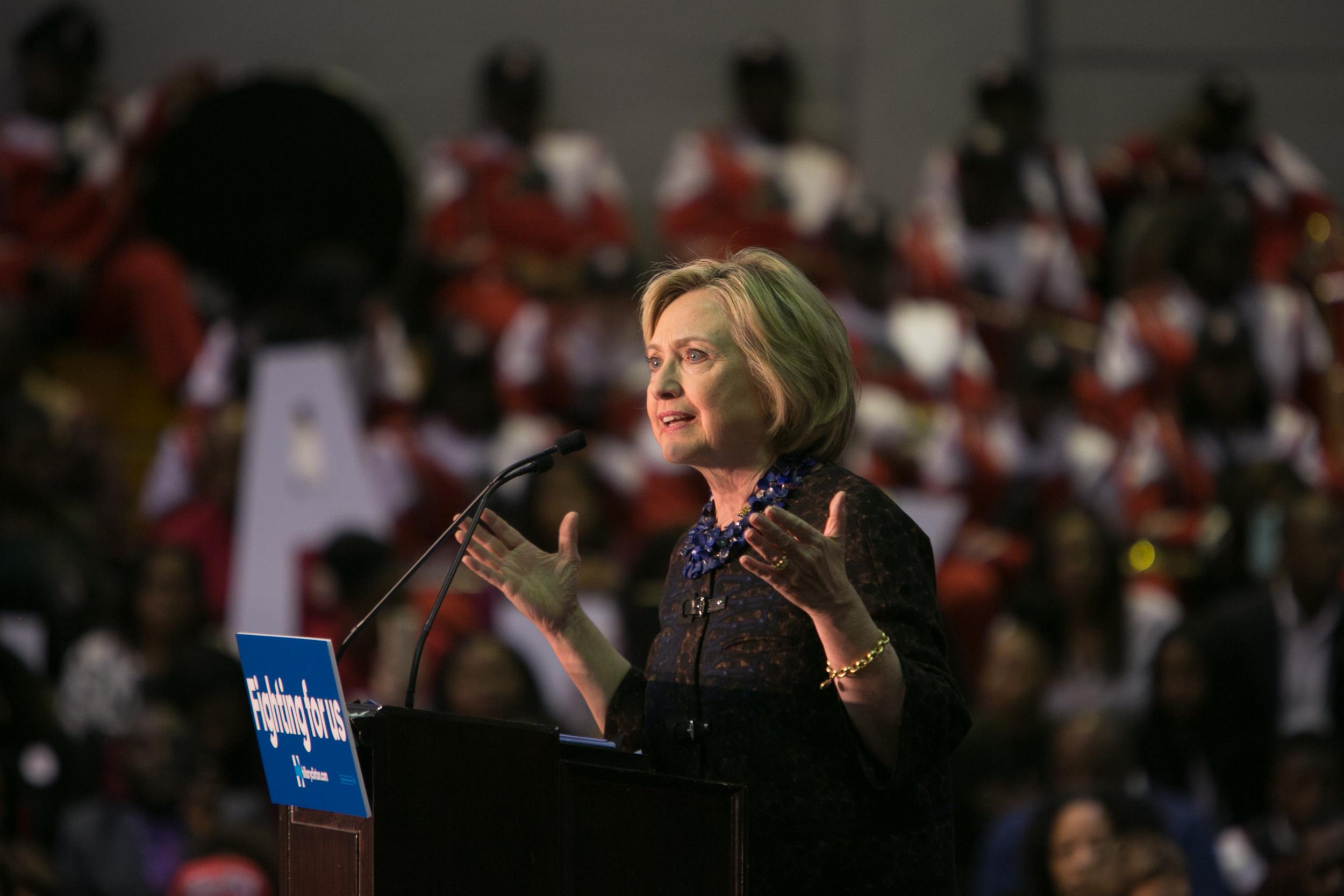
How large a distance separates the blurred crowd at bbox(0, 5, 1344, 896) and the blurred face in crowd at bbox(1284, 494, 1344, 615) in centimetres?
1

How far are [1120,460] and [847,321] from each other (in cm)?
117

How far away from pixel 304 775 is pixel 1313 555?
462cm

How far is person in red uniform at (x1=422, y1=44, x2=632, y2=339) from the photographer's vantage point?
8055 millimetres

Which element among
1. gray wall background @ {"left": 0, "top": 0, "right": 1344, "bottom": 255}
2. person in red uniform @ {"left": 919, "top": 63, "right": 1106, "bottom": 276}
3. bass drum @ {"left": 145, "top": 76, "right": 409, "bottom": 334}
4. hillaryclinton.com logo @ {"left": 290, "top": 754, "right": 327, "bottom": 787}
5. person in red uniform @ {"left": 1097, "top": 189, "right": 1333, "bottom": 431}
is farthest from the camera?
gray wall background @ {"left": 0, "top": 0, "right": 1344, "bottom": 255}

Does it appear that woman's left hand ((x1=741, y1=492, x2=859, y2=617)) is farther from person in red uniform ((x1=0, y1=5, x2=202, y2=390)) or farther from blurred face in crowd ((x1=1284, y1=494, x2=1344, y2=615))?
person in red uniform ((x1=0, y1=5, x2=202, y2=390))

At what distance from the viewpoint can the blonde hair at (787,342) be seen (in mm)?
2408

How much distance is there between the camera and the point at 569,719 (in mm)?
5762

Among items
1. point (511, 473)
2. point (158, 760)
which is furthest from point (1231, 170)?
point (511, 473)

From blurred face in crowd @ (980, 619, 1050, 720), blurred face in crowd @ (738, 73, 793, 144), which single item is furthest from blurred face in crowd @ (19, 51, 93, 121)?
blurred face in crowd @ (980, 619, 1050, 720)

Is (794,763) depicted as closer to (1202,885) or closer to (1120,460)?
(1202,885)

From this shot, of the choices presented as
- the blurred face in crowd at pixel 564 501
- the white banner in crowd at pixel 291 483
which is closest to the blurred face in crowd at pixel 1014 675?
the blurred face in crowd at pixel 564 501

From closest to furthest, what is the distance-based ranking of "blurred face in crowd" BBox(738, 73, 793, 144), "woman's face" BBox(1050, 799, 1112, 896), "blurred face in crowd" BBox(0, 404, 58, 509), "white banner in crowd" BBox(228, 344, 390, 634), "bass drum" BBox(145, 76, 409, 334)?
"woman's face" BBox(1050, 799, 1112, 896) < "blurred face in crowd" BBox(0, 404, 58, 509) < "white banner in crowd" BBox(228, 344, 390, 634) < "bass drum" BBox(145, 76, 409, 334) < "blurred face in crowd" BBox(738, 73, 793, 144)

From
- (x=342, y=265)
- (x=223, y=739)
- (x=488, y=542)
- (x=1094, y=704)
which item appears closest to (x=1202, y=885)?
(x=1094, y=704)

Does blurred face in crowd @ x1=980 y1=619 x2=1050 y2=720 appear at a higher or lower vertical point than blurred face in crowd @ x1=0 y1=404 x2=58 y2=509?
lower
